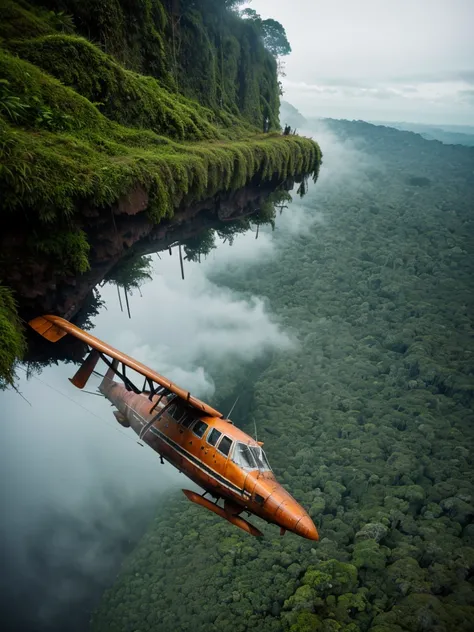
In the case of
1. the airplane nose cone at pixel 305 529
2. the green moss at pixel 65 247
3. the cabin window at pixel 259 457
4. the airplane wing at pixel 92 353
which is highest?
the green moss at pixel 65 247

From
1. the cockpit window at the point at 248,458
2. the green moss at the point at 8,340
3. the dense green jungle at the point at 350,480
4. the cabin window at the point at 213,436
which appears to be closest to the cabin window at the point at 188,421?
the cabin window at the point at 213,436

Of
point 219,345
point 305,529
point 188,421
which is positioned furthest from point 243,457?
point 219,345

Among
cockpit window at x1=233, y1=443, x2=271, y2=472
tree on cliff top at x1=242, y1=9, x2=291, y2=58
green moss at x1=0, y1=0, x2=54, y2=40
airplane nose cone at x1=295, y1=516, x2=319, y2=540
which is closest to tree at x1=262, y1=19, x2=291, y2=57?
tree on cliff top at x1=242, y1=9, x2=291, y2=58

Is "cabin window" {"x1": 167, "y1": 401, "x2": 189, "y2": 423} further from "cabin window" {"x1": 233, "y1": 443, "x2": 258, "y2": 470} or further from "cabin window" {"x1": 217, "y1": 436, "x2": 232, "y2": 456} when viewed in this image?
"cabin window" {"x1": 233, "y1": 443, "x2": 258, "y2": 470}

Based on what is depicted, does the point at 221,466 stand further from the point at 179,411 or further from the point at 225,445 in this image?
the point at 179,411

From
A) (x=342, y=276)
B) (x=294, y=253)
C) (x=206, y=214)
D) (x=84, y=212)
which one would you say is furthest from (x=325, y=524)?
(x=294, y=253)

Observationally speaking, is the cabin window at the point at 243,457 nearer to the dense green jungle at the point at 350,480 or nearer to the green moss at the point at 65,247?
the green moss at the point at 65,247

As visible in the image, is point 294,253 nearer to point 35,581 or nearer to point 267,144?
point 35,581
